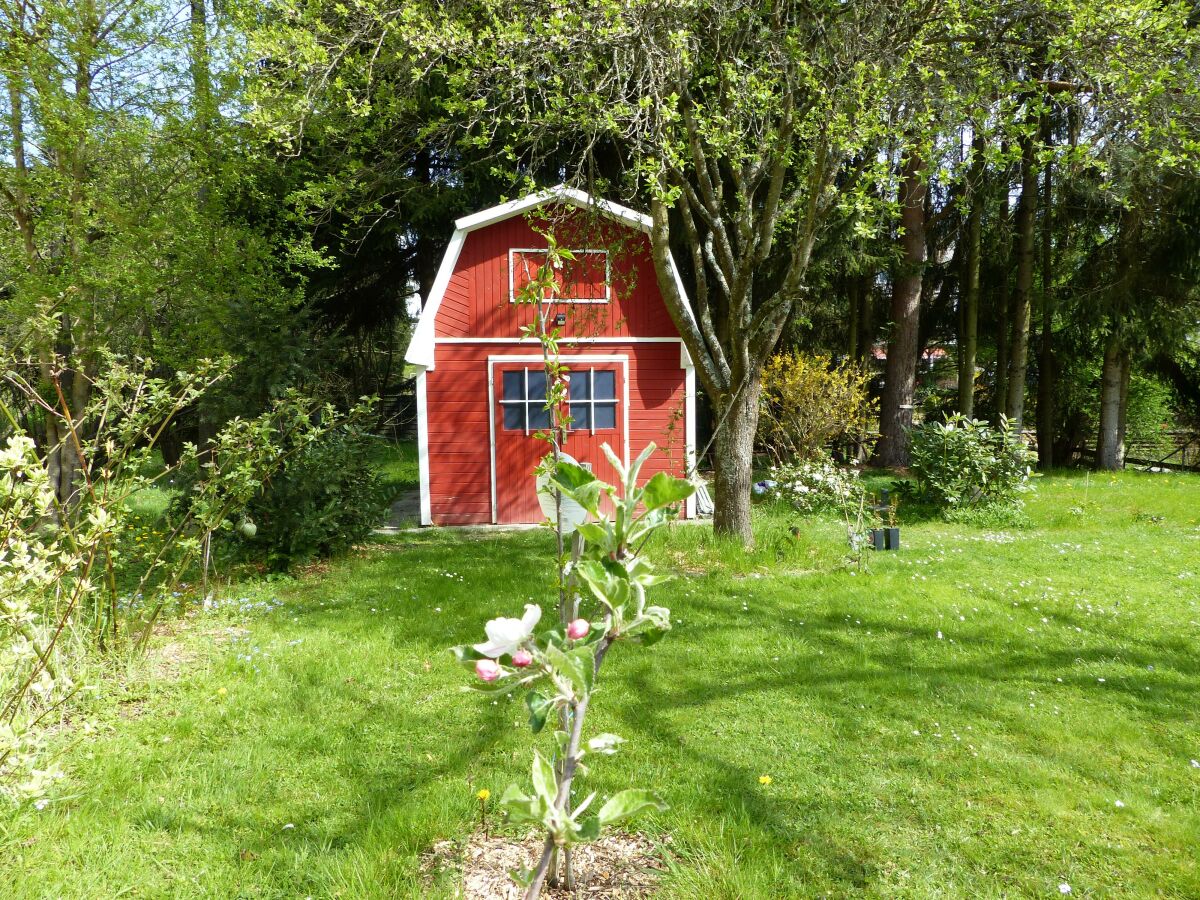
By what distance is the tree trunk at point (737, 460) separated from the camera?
21.9ft

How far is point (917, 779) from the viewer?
2842 millimetres

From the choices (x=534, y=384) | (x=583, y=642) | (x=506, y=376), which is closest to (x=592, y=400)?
(x=534, y=384)

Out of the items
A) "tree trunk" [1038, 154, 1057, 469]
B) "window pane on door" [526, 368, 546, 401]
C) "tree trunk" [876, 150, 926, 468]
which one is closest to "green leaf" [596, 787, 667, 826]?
"window pane on door" [526, 368, 546, 401]

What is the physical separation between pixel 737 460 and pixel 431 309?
4682mm

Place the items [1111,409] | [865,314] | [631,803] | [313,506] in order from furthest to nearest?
[865,314] → [1111,409] → [313,506] → [631,803]

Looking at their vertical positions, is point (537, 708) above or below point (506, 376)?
below

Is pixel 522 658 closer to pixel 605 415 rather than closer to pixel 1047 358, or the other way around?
pixel 605 415

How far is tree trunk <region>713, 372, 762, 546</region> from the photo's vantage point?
669cm

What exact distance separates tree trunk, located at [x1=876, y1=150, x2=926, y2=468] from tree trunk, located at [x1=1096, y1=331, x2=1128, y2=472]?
12.3 ft

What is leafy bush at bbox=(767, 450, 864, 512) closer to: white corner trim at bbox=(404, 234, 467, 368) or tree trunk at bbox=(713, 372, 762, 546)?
tree trunk at bbox=(713, 372, 762, 546)

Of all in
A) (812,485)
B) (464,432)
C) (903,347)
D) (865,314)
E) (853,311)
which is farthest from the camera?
(865,314)

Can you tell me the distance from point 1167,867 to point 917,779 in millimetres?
792

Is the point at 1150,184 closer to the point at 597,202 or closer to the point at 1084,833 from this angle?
the point at 597,202

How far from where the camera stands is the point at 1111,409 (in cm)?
1365
